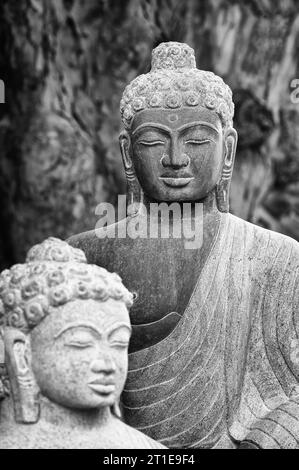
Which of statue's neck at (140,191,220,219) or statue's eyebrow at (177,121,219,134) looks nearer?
statue's eyebrow at (177,121,219,134)

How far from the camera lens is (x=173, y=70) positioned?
38.4ft

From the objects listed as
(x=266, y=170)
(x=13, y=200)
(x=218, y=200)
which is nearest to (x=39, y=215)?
(x=13, y=200)

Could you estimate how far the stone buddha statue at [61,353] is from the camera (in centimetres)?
1020

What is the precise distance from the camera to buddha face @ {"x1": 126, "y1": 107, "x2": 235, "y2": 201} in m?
11.5

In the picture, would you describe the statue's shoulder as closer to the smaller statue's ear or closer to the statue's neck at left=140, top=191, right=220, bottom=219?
the statue's neck at left=140, top=191, right=220, bottom=219

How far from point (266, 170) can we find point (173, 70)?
21.5 ft

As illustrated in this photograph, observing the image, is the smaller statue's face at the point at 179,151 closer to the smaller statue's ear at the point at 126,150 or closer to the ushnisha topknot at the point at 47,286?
the smaller statue's ear at the point at 126,150

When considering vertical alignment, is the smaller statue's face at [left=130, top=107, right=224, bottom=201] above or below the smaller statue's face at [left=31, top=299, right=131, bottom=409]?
above

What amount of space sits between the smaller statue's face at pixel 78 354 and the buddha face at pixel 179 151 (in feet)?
4.68

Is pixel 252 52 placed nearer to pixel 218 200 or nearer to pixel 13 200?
pixel 13 200

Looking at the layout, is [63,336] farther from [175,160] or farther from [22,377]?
[175,160]

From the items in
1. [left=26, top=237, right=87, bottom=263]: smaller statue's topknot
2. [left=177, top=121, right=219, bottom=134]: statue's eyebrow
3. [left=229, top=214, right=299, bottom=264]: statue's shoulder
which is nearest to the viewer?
[left=26, top=237, right=87, bottom=263]: smaller statue's topknot

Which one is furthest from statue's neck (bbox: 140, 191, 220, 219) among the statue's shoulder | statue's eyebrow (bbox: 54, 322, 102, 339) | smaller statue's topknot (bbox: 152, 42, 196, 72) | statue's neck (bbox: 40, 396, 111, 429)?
statue's neck (bbox: 40, 396, 111, 429)

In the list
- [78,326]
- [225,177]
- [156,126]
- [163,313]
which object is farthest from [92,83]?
[78,326]
